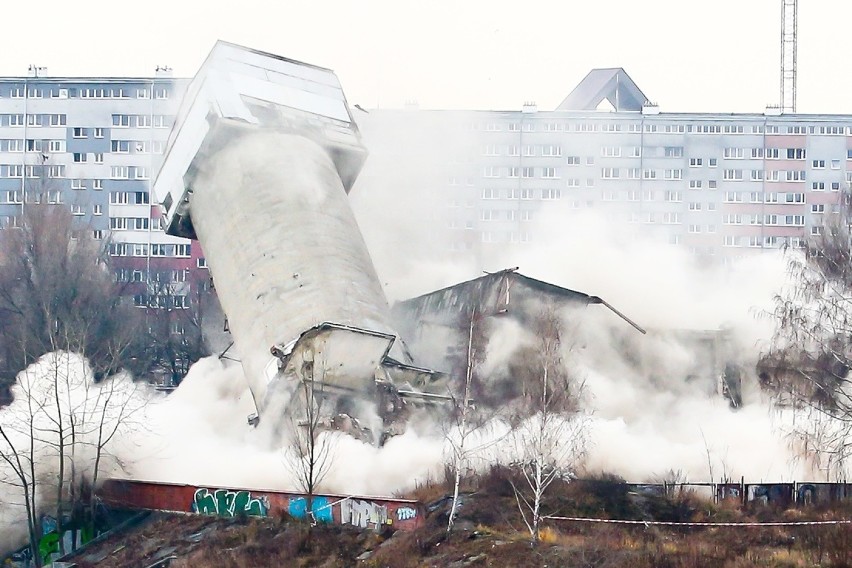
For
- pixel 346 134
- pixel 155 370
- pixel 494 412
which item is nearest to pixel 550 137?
pixel 155 370

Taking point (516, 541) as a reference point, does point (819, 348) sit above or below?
above

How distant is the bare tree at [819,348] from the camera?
86.7 feet

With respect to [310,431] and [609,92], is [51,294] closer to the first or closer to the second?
[310,431]

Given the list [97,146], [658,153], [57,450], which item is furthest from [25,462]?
[658,153]

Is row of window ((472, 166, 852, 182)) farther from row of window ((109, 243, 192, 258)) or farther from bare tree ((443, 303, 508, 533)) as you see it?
bare tree ((443, 303, 508, 533))

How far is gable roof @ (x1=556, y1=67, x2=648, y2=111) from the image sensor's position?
7076 centimetres

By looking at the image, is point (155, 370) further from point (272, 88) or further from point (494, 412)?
point (494, 412)

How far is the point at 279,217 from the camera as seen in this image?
2967 cm

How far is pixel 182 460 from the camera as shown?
31297 mm

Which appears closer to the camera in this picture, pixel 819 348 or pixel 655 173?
pixel 819 348

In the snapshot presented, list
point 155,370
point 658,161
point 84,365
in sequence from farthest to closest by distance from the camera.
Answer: point 658,161
point 155,370
point 84,365

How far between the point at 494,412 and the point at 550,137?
38.7 m

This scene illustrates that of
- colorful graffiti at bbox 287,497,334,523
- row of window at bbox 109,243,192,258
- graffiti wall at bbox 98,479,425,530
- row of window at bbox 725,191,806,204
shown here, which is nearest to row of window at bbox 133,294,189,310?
row of window at bbox 109,243,192,258

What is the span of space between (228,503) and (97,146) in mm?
42851
